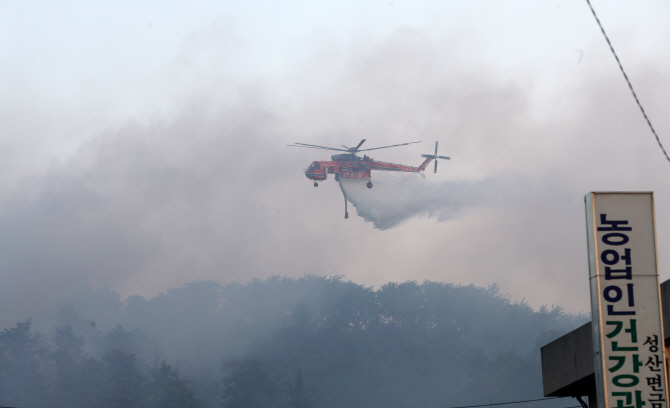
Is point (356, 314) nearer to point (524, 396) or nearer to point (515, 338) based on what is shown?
point (515, 338)

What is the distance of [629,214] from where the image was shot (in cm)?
1333

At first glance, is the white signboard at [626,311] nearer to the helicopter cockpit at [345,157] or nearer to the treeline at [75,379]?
the helicopter cockpit at [345,157]

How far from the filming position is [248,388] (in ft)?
447

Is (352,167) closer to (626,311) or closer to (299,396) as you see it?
(299,396)

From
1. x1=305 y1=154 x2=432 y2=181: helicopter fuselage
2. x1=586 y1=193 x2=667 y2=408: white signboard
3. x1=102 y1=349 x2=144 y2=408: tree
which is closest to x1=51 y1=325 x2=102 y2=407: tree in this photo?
x1=102 y1=349 x2=144 y2=408: tree

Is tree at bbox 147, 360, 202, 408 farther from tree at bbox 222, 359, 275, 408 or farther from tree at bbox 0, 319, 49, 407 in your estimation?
tree at bbox 0, 319, 49, 407

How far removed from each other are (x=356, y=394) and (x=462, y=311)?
39109mm

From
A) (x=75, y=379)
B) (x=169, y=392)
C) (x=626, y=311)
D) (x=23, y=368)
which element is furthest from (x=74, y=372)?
(x=626, y=311)

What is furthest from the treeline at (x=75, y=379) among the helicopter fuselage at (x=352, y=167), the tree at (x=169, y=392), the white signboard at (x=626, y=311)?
the white signboard at (x=626, y=311)

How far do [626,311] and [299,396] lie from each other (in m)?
127

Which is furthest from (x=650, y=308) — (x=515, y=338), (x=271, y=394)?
(x=515, y=338)

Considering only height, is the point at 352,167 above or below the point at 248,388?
above

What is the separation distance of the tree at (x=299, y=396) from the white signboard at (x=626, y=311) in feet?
415

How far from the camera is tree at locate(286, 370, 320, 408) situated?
13462 cm
